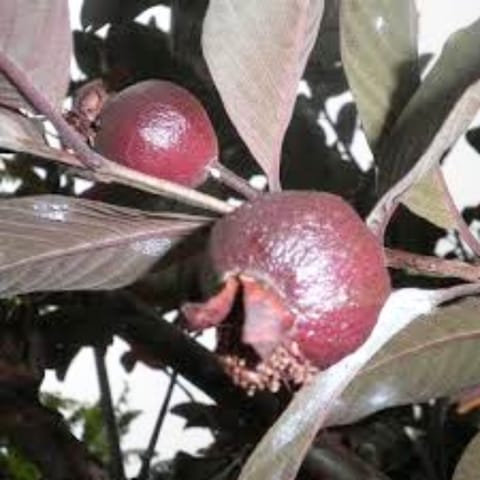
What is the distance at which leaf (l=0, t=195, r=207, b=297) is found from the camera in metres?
0.45

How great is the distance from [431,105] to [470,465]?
0.80 ft

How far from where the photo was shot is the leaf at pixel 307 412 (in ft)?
1.41

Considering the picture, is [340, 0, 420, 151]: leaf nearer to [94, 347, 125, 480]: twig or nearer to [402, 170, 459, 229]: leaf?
[402, 170, 459, 229]: leaf

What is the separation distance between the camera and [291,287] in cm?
34

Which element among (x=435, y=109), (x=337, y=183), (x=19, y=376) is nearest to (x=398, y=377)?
(x=435, y=109)

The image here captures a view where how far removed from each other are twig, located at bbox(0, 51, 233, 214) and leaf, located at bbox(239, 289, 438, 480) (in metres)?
0.09

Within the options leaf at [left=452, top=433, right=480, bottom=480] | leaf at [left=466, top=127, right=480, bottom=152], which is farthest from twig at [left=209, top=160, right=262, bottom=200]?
leaf at [left=466, top=127, right=480, bottom=152]

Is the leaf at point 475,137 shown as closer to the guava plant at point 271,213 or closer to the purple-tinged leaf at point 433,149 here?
the guava plant at point 271,213

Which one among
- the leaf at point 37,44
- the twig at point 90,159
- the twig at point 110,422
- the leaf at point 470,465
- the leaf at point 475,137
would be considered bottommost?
the twig at point 110,422

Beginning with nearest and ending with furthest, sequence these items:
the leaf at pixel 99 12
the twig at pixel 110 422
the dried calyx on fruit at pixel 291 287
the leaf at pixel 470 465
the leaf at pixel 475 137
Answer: the dried calyx on fruit at pixel 291 287
the leaf at pixel 470 465
the leaf at pixel 99 12
the twig at pixel 110 422
the leaf at pixel 475 137

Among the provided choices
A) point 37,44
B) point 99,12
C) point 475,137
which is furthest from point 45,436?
point 475,137

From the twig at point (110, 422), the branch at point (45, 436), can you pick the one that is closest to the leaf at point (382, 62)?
the branch at point (45, 436)

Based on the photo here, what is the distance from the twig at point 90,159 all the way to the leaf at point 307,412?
0.31ft

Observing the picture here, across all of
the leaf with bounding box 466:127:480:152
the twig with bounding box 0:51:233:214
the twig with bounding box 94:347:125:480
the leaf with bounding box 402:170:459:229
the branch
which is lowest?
the twig with bounding box 94:347:125:480
